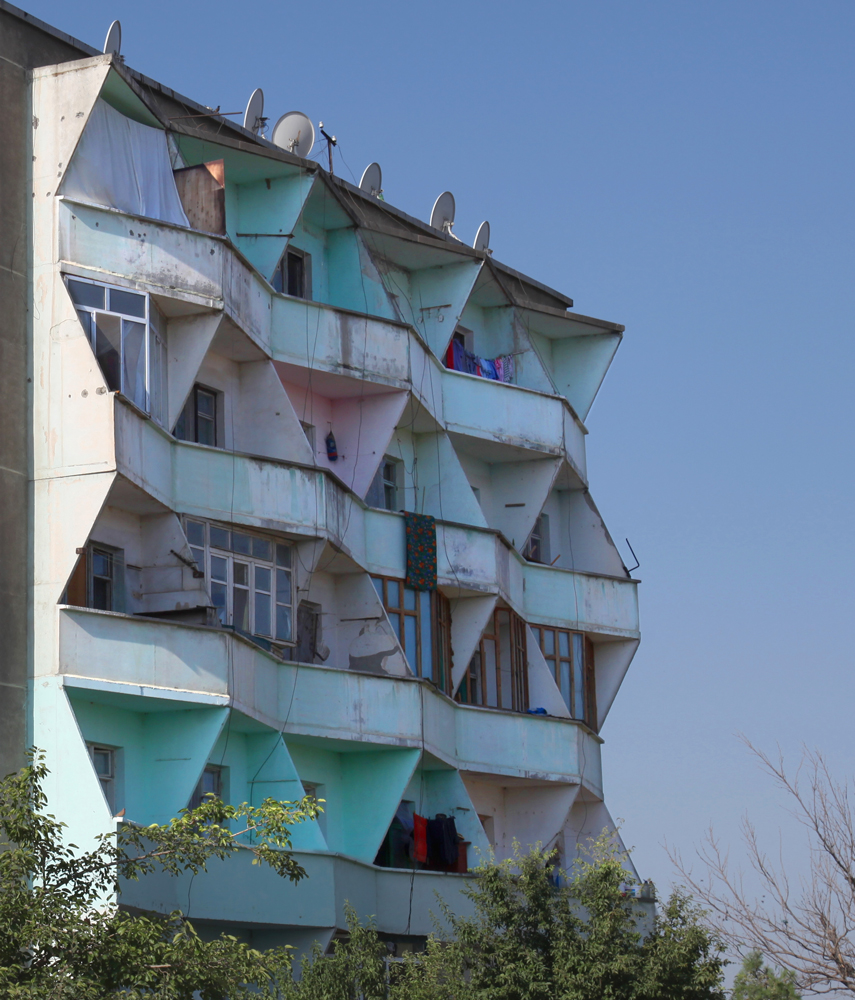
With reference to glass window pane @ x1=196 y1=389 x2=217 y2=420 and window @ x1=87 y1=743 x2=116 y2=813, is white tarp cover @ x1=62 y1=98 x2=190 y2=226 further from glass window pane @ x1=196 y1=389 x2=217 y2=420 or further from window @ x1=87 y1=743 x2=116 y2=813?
window @ x1=87 y1=743 x2=116 y2=813

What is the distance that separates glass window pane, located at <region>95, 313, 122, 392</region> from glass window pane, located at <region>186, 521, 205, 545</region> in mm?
2614

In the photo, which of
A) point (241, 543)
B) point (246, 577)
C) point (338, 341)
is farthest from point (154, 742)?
point (338, 341)

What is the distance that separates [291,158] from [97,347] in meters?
6.60

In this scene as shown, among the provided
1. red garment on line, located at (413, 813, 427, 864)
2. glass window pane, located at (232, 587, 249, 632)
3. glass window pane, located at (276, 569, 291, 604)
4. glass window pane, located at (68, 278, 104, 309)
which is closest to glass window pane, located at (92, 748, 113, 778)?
glass window pane, located at (232, 587, 249, 632)

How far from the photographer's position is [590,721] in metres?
38.2

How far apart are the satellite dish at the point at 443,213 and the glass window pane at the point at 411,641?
10122mm

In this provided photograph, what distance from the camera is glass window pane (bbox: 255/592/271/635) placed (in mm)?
29875

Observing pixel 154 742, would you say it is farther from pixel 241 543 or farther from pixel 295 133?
pixel 295 133

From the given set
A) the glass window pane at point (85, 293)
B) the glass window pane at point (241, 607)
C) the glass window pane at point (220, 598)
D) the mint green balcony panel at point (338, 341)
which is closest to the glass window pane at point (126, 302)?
the glass window pane at point (85, 293)

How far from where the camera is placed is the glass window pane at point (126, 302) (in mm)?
28062

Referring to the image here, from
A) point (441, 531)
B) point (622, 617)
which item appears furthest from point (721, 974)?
point (622, 617)

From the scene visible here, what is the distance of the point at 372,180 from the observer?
3734 cm

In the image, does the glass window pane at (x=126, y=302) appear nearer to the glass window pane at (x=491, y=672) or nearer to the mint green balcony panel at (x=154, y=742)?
the mint green balcony panel at (x=154, y=742)

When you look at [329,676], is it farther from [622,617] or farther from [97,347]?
[622,617]
